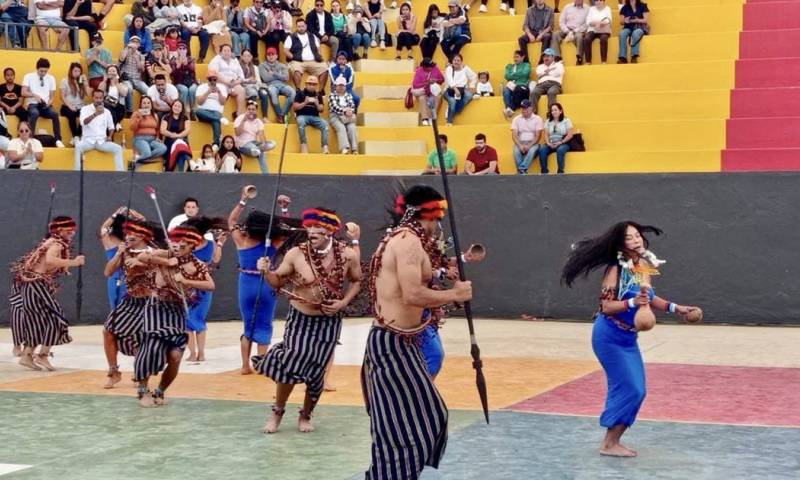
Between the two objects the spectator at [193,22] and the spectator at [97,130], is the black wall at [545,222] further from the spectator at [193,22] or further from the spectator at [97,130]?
the spectator at [193,22]

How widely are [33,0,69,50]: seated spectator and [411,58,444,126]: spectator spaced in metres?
6.30

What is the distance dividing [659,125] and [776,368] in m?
8.88

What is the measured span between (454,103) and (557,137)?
9.40 feet

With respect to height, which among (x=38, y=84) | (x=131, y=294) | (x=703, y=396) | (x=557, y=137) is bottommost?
(x=703, y=396)

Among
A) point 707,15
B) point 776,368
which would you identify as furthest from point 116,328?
point 707,15

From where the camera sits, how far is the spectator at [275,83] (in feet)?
76.1

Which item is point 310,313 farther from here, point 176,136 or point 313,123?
point 313,123

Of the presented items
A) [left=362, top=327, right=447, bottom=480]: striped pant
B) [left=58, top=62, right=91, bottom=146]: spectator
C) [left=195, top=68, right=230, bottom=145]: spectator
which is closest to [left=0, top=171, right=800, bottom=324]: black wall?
[left=195, top=68, right=230, bottom=145]: spectator

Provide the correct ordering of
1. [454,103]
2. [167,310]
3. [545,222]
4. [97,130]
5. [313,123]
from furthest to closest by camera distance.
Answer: [454,103], [313,123], [97,130], [545,222], [167,310]

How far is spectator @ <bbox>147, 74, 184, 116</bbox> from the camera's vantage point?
21.1 metres

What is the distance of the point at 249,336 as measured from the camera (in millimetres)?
12961

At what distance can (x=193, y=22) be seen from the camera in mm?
23562

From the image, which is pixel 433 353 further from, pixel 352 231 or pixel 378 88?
pixel 378 88

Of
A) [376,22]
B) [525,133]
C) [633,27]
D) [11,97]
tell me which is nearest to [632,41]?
[633,27]
